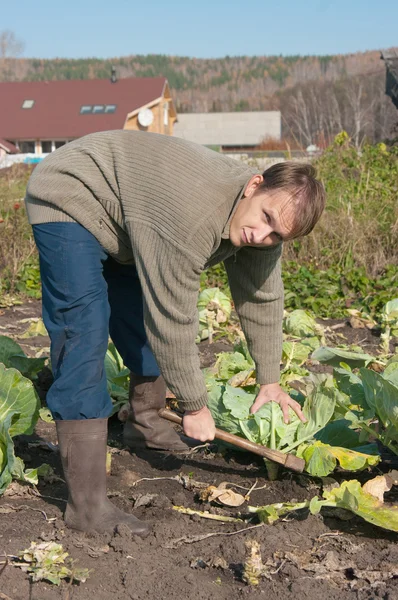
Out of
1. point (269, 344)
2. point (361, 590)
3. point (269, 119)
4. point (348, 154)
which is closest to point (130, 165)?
point (269, 344)

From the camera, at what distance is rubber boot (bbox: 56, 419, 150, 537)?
9.07 feet

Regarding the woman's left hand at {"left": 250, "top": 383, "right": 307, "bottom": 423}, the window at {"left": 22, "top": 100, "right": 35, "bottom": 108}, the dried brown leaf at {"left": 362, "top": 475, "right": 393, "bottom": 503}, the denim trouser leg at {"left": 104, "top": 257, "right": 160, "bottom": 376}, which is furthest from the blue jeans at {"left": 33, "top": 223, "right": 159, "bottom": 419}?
the window at {"left": 22, "top": 100, "right": 35, "bottom": 108}

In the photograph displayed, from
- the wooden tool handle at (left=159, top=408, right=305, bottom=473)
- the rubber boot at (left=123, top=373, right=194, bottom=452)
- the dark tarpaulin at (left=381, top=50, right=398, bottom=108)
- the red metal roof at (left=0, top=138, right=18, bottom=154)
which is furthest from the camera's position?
the red metal roof at (left=0, top=138, right=18, bottom=154)

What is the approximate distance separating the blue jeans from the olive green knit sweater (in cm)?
8

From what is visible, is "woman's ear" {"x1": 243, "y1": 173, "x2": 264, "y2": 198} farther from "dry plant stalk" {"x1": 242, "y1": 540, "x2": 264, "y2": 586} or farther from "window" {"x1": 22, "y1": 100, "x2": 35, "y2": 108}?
"window" {"x1": 22, "y1": 100, "x2": 35, "y2": 108}

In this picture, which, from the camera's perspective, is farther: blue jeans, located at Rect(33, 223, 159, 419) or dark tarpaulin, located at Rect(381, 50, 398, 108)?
dark tarpaulin, located at Rect(381, 50, 398, 108)

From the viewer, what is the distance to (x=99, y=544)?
2.70m

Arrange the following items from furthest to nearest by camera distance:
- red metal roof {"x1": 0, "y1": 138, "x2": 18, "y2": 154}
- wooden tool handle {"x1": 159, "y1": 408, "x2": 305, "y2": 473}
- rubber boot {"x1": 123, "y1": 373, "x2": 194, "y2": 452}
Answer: red metal roof {"x1": 0, "y1": 138, "x2": 18, "y2": 154}
rubber boot {"x1": 123, "y1": 373, "x2": 194, "y2": 452}
wooden tool handle {"x1": 159, "y1": 408, "x2": 305, "y2": 473}

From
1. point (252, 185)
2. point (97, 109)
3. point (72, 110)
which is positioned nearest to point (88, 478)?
point (252, 185)

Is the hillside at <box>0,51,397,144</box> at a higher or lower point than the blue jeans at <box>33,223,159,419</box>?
higher

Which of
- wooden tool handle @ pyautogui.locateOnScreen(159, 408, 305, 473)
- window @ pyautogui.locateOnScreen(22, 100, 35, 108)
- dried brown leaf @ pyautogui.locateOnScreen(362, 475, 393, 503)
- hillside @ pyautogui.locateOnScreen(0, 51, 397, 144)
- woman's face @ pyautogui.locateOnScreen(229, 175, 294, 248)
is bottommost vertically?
dried brown leaf @ pyautogui.locateOnScreen(362, 475, 393, 503)

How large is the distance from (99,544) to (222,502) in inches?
20.8

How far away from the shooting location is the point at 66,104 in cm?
4000

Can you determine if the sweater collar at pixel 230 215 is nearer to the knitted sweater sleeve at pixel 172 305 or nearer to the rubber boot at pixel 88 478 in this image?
the knitted sweater sleeve at pixel 172 305
